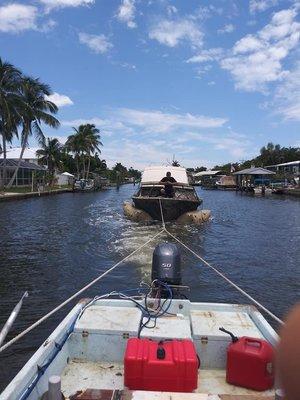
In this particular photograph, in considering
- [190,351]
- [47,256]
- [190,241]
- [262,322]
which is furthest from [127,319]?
[190,241]

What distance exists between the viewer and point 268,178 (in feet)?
287

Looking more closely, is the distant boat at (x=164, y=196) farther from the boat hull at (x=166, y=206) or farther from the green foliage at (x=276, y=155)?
the green foliage at (x=276, y=155)

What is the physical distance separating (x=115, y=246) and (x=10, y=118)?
28.8 metres

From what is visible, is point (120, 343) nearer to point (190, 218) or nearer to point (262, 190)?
point (190, 218)

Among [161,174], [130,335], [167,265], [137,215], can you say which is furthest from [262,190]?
[130,335]

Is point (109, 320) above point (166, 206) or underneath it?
underneath

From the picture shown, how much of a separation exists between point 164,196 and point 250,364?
18624mm

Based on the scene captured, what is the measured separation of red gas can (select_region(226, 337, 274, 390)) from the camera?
457 cm

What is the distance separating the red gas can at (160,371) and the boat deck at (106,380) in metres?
0.32

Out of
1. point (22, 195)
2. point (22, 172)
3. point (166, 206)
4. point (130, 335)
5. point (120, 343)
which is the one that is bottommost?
point (22, 195)

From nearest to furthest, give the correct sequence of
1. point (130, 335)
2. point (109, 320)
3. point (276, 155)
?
point (130, 335), point (109, 320), point (276, 155)

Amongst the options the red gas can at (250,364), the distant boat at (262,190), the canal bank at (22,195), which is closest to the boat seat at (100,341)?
the red gas can at (250,364)

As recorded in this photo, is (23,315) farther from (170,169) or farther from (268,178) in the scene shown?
(268,178)

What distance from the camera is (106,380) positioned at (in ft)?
15.8
